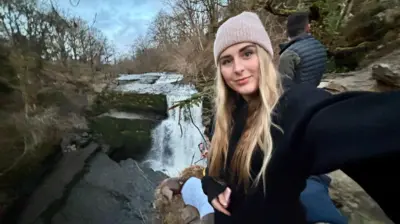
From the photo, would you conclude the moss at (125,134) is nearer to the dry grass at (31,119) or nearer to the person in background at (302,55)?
the dry grass at (31,119)

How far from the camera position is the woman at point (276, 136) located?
581mm

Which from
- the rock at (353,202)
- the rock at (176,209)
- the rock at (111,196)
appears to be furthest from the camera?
the rock at (111,196)

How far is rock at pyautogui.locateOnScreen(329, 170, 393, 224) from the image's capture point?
2.33m

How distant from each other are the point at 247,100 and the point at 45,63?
1052 cm

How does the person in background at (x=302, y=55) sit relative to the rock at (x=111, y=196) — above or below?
above

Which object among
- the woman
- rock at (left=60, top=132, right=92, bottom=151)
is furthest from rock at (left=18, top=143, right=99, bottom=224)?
the woman

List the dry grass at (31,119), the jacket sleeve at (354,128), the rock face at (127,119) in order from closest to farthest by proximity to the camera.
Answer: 1. the jacket sleeve at (354,128)
2. the dry grass at (31,119)
3. the rock face at (127,119)

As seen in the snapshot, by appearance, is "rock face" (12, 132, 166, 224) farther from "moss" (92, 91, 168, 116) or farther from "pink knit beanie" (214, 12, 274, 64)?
"pink knit beanie" (214, 12, 274, 64)

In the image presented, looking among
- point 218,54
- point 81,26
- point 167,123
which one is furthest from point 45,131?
point 218,54

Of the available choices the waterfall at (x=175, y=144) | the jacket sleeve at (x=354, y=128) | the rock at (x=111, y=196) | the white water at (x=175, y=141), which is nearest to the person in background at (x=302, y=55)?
the jacket sleeve at (x=354, y=128)

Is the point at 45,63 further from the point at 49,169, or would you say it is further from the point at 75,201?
the point at 75,201

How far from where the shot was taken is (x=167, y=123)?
49.7ft

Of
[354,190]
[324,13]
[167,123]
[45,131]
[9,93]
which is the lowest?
[167,123]

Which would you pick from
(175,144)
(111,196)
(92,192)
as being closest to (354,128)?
(111,196)
